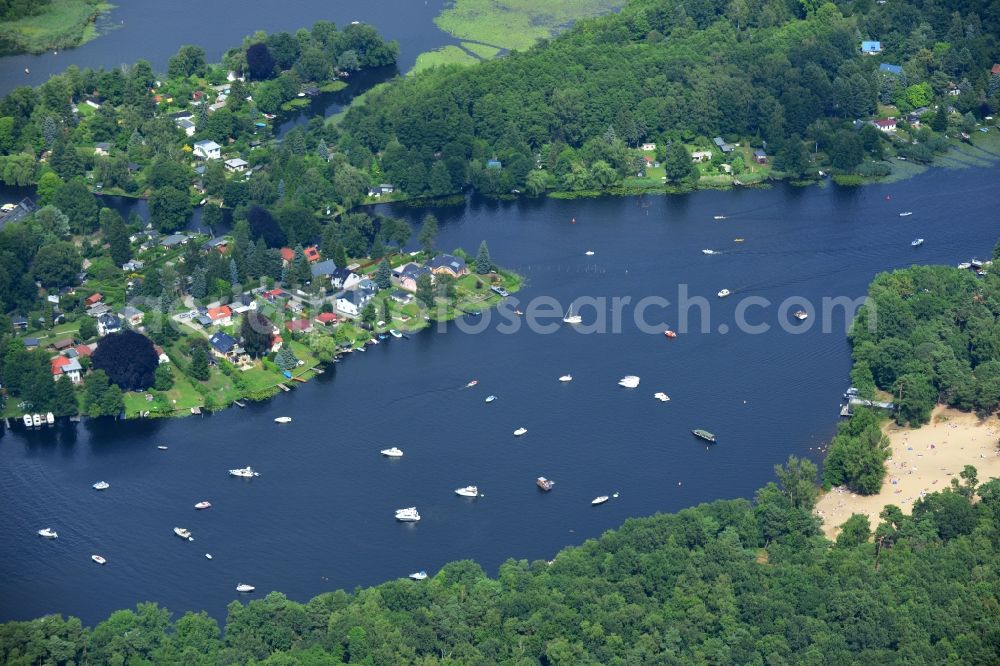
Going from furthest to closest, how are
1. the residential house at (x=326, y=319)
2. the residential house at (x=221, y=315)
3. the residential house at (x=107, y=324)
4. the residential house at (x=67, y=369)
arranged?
the residential house at (x=326, y=319) → the residential house at (x=221, y=315) → the residential house at (x=107, y=324) → the residential house at (x=67, y=369)

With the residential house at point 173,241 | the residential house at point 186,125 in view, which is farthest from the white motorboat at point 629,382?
the residential house at point 186,125

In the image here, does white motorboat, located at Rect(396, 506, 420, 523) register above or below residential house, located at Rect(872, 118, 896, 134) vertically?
below

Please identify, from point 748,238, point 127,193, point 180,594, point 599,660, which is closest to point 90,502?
point 180,594

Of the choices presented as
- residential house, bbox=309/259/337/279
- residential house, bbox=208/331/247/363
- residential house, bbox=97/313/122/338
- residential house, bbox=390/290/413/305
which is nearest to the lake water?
residential house, bbox=309/259/337/279

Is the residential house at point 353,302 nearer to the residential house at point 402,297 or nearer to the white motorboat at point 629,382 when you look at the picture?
the residential house at point 402,297

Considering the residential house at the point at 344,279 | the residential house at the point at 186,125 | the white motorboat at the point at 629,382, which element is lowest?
the white motorboat at the point at 629,382

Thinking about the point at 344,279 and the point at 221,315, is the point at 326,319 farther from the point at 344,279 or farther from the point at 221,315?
the point at 221,315

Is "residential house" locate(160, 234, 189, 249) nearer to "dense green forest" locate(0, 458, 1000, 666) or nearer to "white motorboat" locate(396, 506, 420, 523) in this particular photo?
"white motorboat" locate(396, 506, 420, 523)
